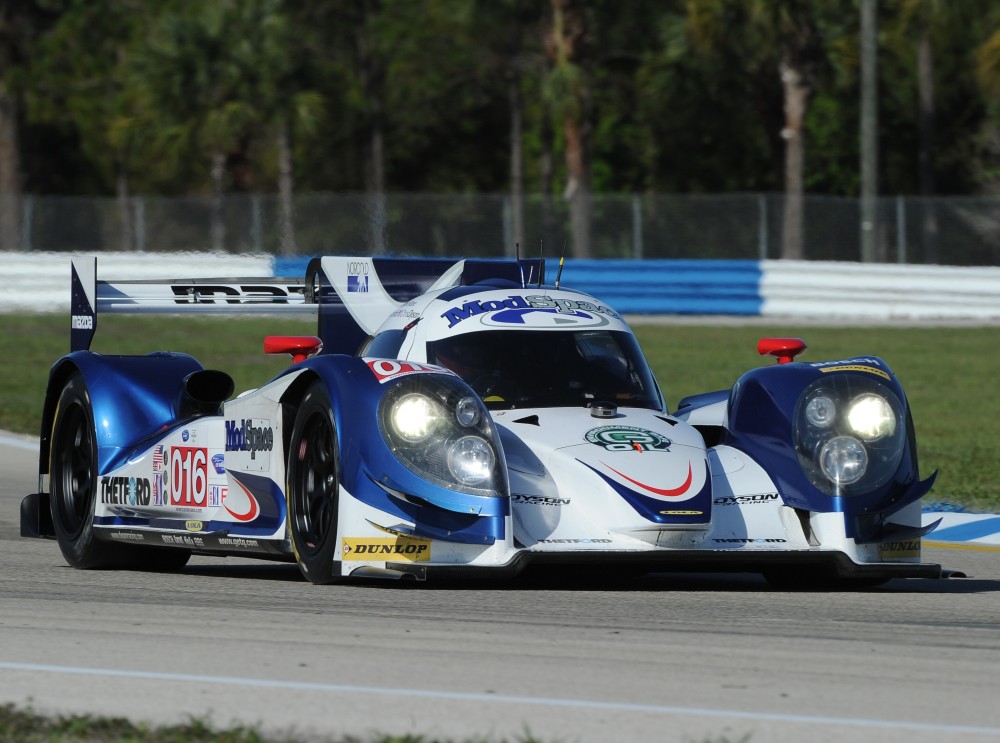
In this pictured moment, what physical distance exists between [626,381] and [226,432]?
67.8 inches

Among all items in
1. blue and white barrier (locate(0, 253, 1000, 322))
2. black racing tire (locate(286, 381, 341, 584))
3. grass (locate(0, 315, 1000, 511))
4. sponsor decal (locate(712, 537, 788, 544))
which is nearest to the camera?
black racing tire (locate(286, 381, 341, 584))

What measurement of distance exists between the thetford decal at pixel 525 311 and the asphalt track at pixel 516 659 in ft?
4.04

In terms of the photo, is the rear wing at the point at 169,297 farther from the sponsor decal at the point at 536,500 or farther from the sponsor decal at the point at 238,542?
the sponsor decal at the point at 536,500

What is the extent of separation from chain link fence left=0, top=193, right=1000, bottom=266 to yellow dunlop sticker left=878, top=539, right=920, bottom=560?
2353 cm

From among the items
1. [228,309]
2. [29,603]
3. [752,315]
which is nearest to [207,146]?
[752,315]

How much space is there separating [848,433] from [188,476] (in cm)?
276

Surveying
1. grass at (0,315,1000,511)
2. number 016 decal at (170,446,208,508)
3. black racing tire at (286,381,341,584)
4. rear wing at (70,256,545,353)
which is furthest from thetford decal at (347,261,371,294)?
grass at (0,315,1000,511)

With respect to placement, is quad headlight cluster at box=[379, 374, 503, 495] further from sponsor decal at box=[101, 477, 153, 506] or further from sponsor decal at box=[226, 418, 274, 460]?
sponsor decal at box=[101, 477, 153, 506]

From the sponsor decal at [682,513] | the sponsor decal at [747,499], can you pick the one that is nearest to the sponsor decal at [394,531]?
the sponsor decal at [682,513]

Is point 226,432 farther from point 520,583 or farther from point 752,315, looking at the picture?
point 752,315

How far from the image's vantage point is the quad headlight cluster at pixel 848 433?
7.15 meters

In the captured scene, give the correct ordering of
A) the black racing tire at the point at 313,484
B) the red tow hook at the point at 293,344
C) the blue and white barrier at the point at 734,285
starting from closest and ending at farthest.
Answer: the black racing tire at the point at 313,484
the red tow hook at the point at 293,344
the blue and white barrier at the point at 734,285

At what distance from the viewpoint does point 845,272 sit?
2805 cm

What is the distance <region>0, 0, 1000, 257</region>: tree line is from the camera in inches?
1367
